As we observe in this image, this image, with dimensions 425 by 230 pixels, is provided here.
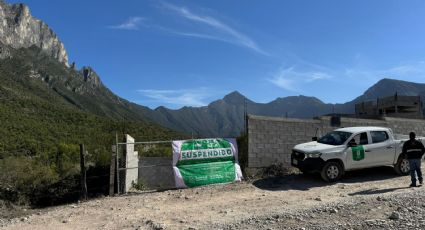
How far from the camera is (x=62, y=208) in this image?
11.2m

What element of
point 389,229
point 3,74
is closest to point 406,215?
point 389,229

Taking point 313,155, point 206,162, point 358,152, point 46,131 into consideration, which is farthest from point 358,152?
point 46,131

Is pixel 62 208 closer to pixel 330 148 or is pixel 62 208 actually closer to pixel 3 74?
pixel 330 148

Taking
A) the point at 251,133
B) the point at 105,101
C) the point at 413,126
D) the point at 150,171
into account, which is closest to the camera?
the point at 251,133

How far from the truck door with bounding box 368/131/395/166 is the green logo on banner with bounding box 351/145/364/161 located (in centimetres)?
34

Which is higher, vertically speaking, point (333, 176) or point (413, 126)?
point (413, 126)

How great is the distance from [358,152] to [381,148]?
1.00 m

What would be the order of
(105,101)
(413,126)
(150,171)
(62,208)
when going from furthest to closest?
1. (105,101)
2. (413,126)
3. (150,171)
4. (62,208)

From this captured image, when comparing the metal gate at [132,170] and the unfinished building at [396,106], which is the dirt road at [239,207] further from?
the unfinished building at [396,106]

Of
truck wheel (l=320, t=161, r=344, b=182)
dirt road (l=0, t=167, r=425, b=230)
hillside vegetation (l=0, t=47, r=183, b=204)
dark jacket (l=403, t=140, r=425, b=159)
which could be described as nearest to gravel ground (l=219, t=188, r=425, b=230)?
dirt road (l=0, t=167, r=425, b=230)

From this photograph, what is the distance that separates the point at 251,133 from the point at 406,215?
687 centimetres

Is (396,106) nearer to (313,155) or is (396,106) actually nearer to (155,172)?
(155,172)

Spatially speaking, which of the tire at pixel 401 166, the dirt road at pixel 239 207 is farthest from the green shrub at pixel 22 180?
the tire at pixel 401 166

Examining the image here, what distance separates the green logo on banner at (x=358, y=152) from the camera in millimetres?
13766
